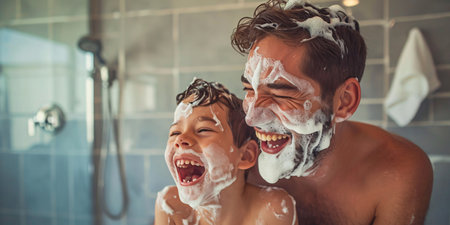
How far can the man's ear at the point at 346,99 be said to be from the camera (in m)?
0.54

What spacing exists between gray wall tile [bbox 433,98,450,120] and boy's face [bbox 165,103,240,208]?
396 mm

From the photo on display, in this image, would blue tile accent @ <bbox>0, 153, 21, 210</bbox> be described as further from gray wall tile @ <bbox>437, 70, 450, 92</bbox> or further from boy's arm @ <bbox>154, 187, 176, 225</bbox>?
gray wall tile @ <bbox>437, 70, 450, 92</bbox>

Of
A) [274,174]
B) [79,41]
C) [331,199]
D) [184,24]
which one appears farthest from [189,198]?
[79,41]

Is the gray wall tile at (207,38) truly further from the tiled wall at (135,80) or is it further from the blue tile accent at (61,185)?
the blue tile accent at (61,185)

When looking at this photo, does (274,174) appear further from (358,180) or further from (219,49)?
(219,49)

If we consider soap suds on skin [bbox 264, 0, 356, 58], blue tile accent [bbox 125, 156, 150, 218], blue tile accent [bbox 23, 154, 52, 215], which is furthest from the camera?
blue tile accent [bbox 23, 154, 52, 215]

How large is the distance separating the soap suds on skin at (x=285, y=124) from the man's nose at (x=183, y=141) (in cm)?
11

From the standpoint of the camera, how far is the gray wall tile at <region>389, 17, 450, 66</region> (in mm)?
599

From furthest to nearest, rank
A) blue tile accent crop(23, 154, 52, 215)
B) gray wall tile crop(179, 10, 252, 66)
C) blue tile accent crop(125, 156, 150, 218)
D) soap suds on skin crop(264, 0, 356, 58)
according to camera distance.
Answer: blue tile accent crop(23, 154, 52, 215), blue tile accent crop(125, 156, 150, 218), gray wall tile crop(179, 10, 252, 66), soap suds on skin crop(264, 0, 356, 58)

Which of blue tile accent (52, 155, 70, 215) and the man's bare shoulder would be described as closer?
the man's bare shoulder

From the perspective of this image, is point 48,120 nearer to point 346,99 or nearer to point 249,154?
point 249,154

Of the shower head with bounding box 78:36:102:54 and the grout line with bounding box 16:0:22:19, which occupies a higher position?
the grout line with bounding box 16:0:22:19

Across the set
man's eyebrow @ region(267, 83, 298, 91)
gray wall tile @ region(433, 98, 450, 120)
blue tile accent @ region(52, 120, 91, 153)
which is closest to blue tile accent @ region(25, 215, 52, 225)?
blue tile accent @ region(52, 120, 91, 153)

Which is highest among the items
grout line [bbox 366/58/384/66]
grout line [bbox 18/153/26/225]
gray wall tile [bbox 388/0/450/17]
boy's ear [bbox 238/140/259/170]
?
gray wall tile [bbox 388/0/450/17]
